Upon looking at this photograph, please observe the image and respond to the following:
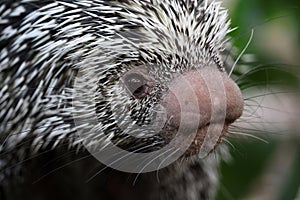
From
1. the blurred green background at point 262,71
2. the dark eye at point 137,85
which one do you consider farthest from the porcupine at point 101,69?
the blurred green background at point 262,71

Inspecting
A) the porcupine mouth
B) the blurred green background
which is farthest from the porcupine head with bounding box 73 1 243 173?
the blurred green background

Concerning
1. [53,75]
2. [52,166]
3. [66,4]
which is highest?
[66,4]

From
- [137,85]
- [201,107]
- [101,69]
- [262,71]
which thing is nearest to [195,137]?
[201,107]

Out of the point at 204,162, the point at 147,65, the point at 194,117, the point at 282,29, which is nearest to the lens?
the point at 194,117

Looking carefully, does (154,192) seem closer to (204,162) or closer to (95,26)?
(204,162)

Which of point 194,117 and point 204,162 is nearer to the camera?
point 194,117

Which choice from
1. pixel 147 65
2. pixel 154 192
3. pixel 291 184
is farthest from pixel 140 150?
pixel 291 184

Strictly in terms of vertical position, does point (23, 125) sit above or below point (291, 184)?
above

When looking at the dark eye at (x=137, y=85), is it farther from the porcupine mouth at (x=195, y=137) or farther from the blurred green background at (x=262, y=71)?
the blurred green background at (x=262, y=71)
